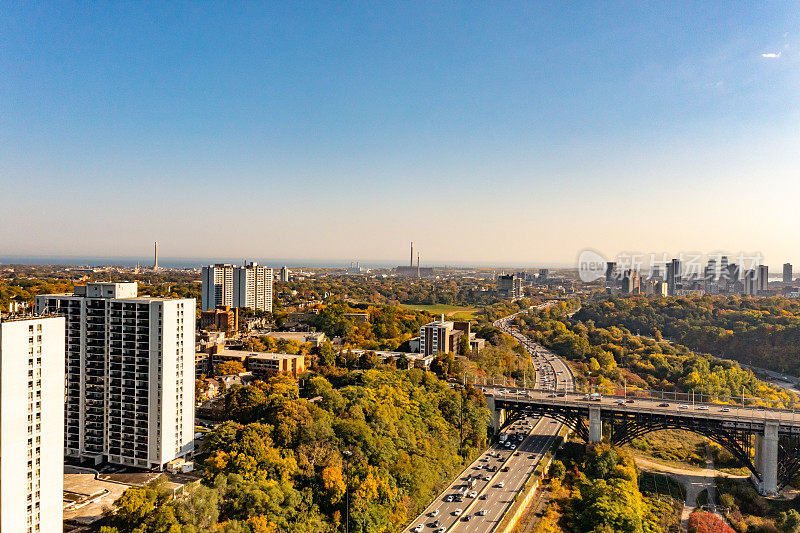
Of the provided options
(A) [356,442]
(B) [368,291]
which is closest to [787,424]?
(A) [356,442]

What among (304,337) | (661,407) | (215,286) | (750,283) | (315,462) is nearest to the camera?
(315,462)

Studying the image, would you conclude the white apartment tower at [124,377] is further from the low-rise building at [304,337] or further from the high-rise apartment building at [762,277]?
the high-rise apartment building at [762,277]

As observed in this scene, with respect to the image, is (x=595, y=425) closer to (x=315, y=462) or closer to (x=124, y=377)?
(x=315, y=462)

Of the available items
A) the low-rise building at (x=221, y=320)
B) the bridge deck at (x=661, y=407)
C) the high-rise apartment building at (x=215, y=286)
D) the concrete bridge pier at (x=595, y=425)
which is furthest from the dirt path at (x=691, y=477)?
the high-rise apartment building at (x=215, y=286)

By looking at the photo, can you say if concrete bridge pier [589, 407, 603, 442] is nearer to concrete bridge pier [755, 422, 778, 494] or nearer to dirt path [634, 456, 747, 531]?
dirt path [634, 456, 747, 531]

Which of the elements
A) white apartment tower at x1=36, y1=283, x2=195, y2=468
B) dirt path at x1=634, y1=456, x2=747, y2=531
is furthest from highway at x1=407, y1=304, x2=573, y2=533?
white apartment tower at x1=36, y1=283, x2=195, y2=468

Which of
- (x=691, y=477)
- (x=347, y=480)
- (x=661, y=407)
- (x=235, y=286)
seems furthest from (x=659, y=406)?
(x=235, y=286)
